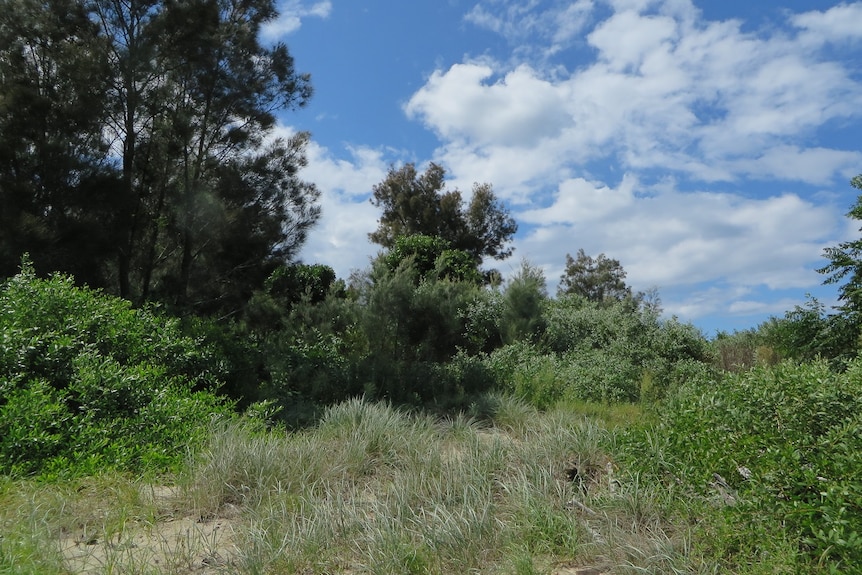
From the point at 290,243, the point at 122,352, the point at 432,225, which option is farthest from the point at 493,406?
the point at 432,225

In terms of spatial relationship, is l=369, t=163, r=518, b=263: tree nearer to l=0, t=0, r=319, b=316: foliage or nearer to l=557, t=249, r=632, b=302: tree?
l=557, t=249, r=632, b=302: tree

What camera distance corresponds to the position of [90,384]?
565cm

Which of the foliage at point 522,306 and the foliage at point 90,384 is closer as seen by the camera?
the foliage at point 90,384

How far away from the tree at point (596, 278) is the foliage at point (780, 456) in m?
25.3

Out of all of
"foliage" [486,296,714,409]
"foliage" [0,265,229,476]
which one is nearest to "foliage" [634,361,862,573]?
"foliage" [486,296,714,409]

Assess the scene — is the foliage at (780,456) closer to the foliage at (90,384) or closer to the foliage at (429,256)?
the foliage at (90,384)

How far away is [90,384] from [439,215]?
21862 millimetres

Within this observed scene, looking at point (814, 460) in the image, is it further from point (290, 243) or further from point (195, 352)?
point (290, 243)

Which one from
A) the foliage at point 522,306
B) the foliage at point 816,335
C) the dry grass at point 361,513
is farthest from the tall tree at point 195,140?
the foliage at point 816,335

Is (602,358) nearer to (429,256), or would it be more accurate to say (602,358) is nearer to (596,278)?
(429,256)

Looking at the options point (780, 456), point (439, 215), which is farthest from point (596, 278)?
point (780, 456)

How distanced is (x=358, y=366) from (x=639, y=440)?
546 centimetres

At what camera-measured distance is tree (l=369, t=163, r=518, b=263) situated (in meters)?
26.8

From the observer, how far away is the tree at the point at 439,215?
87.8 ft
